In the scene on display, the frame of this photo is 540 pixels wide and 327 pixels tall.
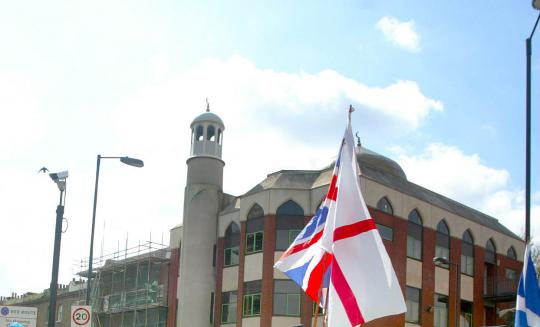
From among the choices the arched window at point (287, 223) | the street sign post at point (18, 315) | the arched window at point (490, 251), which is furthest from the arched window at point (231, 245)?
the street sign post at point (18, 315)

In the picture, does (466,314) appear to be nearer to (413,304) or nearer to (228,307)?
(413,304)

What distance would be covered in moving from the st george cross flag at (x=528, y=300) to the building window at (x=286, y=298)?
1065 inches

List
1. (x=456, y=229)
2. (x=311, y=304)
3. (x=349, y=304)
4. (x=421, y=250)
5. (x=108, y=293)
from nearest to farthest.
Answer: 1. (x=349, y=304)
2. (x=311, y=304)
3. (x=421, y=250)
4. (x=456, y=229)
5. (x=108, y=293)

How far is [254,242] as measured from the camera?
41500 mm

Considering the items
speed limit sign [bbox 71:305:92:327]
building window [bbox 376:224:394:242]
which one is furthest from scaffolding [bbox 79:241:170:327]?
speed limit sign [bbox 71:305:92:327]

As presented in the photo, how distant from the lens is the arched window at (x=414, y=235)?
41781 millimetres

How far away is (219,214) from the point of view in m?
44.8

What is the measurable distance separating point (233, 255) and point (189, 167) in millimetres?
5734

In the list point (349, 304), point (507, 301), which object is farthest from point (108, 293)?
point (349, 304)

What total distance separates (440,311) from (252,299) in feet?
33.2

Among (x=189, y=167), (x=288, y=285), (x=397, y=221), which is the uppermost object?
(x=189, y=167)

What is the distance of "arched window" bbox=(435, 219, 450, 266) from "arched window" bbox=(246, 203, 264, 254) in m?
9.56

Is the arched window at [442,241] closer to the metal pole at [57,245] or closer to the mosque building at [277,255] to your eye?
the mosque building at [277,255]

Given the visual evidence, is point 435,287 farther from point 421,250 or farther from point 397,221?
point 397,221
